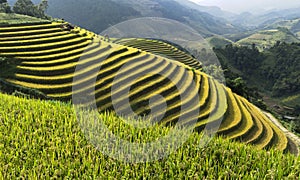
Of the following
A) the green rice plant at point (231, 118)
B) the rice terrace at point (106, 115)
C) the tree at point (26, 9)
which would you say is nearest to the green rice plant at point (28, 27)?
the rice terrace at point (106, 115)

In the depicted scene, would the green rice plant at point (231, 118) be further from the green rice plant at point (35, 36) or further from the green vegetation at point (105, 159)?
the green rice plant at point (35, 36)

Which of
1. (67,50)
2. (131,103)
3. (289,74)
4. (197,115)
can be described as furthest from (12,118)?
(289,74)

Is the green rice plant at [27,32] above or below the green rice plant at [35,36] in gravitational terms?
above

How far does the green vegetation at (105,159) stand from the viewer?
4.20 m

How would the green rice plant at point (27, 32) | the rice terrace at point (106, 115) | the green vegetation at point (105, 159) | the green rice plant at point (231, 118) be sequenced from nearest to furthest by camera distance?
the green vegetation at point (105, 159), the rice terrace at point (106, 115), the green rice plant at point (231, 118), the green rice plant at point (27, 32)

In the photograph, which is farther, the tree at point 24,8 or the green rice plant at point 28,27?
the tree at point 24,8

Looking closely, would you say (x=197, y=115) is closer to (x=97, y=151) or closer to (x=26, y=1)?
(x=97, y=151)

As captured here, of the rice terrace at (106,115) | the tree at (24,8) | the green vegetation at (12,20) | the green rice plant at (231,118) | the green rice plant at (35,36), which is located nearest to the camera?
the rice terrace at (106,115)

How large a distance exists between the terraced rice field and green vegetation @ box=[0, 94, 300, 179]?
14.5 meters

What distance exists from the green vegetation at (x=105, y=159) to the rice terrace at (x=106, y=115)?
0.7 inches

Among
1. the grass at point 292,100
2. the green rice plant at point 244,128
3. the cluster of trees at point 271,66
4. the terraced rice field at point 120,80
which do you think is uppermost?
the terraced rice field at point 120,80

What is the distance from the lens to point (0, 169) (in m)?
4.13

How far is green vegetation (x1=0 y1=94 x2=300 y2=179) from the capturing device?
420cm

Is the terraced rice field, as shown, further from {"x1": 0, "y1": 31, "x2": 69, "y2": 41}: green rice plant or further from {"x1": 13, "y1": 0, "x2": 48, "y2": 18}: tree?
{"x1": 13, "y1": 0, "x2": 48, "y2": 18}: tree
